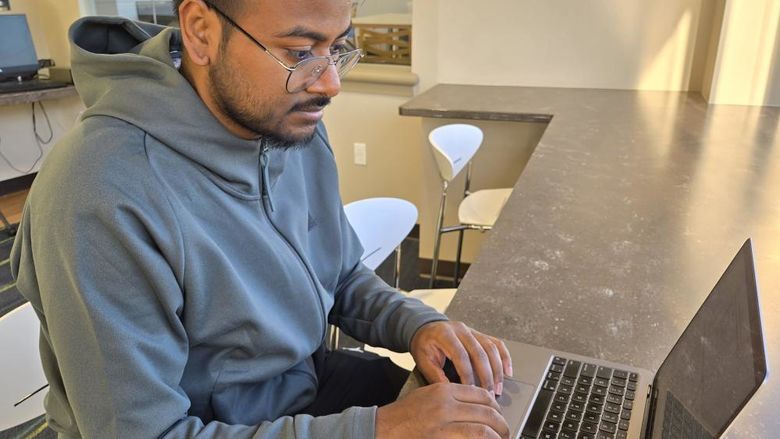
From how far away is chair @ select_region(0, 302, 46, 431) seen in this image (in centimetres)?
92

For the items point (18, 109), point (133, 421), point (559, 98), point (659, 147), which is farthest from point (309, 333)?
point (18, 109)

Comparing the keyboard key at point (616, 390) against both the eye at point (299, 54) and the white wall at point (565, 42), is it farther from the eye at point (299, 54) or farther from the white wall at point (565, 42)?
the white wall at point (565, 42)

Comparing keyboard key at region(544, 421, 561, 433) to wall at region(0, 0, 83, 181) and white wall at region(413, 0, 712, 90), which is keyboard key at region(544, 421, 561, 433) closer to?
white wall at region(413, 0, 712, 90)

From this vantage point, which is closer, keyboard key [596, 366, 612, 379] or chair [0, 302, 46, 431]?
keyboard key [596, 366, 612, 379]

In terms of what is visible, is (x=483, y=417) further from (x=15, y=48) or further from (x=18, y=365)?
(x=15, y=48)

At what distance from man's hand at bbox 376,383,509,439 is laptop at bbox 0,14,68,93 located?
11.7 feet

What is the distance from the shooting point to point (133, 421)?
652mm

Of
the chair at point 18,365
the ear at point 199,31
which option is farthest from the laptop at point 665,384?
the chair at point 18,365

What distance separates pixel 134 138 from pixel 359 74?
234 centimetres

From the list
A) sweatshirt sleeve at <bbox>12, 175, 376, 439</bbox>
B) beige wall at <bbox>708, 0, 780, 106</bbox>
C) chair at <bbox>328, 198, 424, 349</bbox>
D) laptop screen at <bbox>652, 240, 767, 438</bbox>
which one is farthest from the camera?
beige wall at <bbox>708, 0, 780, 106</bbox>

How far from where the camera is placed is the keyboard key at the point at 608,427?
0.68 m

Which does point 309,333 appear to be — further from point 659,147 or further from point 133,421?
point 659,147

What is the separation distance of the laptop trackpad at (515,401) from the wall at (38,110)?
3.68 metres

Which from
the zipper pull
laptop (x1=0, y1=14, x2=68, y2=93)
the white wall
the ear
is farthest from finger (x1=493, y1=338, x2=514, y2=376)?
Result: laptop (x1=0, y1=14, x2=68, y2=93)
